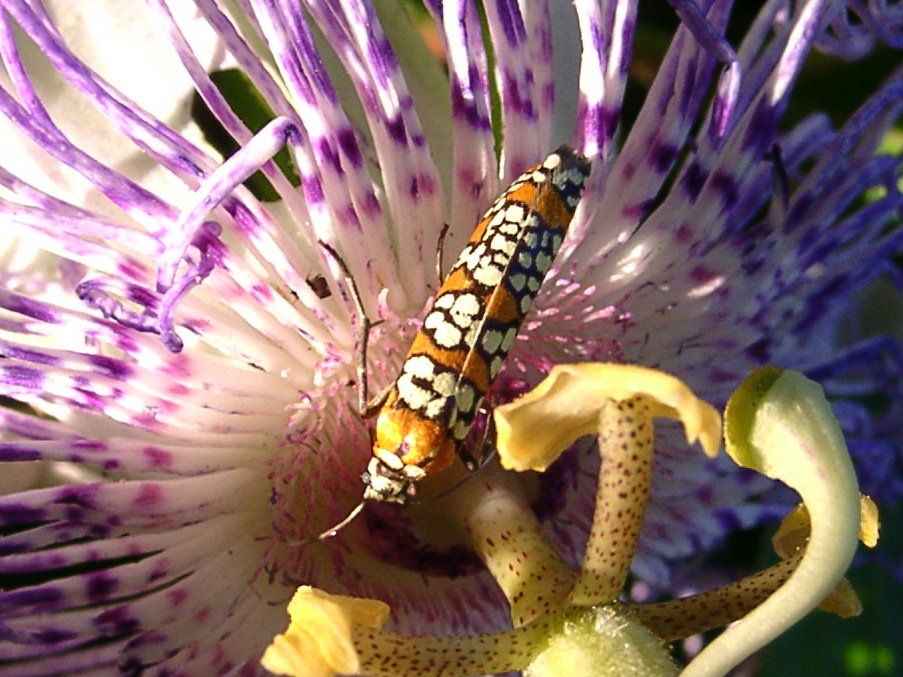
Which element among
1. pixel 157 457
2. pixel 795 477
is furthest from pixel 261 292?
pixel 795 477

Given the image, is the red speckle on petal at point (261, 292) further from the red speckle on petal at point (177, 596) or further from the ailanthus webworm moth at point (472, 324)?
the red speckle on petal at point (177, 596)

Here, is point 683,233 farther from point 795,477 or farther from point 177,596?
point 177,596

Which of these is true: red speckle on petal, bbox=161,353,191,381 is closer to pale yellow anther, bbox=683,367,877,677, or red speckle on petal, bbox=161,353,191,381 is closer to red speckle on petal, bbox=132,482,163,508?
red speckle on petal, bbox=132,482,163,508

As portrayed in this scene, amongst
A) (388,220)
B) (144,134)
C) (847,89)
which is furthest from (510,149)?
(847,89)

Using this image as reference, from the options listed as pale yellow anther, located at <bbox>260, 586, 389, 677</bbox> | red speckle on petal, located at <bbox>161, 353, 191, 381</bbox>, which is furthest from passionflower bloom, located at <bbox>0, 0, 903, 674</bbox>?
pale yellow anther, located at <bbox>260, 586, 389, 677</bbox>

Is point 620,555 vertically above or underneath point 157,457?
underneath
